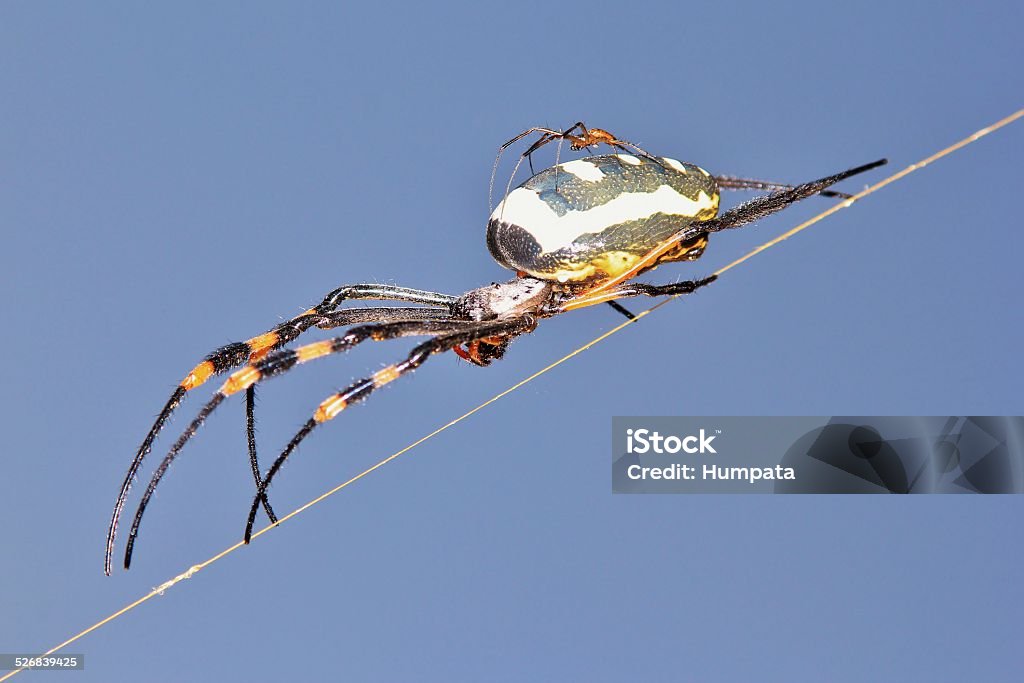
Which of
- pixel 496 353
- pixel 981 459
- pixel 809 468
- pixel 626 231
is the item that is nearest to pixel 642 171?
pixel 626 231

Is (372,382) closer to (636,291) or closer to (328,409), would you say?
(328,409)

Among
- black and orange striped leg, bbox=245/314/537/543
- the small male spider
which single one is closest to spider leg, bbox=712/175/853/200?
the small male spider

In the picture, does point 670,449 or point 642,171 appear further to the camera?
point 670,449

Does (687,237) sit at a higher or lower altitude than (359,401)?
higher

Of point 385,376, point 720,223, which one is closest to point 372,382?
point 385,376

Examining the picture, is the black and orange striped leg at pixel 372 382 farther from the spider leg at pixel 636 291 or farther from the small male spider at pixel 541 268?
the spider leg at pixel 636 291

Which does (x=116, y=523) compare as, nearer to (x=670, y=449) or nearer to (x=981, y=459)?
(x=670, y=449)

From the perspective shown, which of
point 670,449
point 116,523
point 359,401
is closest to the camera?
point 359,401

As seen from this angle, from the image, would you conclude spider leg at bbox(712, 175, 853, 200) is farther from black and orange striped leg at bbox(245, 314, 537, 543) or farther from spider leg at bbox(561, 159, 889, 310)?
black and orange striped leg at bbox(245, 314, 537, 543)
